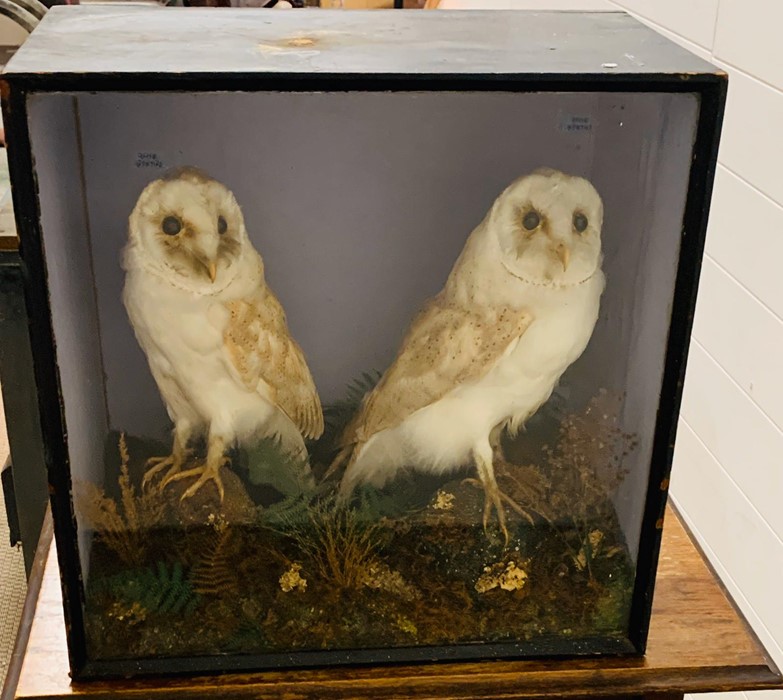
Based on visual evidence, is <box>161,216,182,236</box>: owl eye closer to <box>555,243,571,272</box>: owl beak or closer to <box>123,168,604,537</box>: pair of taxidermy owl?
<box>123,168,604,537</box>: pair of taxidermy owl

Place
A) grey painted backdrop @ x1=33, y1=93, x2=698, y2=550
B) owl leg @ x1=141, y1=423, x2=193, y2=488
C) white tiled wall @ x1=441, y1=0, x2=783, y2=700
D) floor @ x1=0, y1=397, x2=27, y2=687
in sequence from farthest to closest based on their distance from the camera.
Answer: floor @ x1=0, y1=397, x2=27, y2=687 → white tiled wall @ x1=441, y1=0, x2=783, y2=700 → owl leg @ x1=141, y1=423, x2=193, y2=488 → grey painted backdrop @ x1=33, y1=93, x2=698, y2=550

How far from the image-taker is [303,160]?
639 millimetres

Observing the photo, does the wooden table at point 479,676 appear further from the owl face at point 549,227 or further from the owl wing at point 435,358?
the owl face at point 549,227

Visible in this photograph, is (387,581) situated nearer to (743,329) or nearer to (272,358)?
(272,358)

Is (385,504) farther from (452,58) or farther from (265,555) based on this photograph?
(452,58)

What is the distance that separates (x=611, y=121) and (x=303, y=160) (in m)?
0.21

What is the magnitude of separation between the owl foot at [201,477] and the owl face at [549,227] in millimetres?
269

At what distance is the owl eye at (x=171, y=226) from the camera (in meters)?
0.65

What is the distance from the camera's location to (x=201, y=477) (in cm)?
73

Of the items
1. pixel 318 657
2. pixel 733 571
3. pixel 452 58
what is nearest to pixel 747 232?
pixel 733 571

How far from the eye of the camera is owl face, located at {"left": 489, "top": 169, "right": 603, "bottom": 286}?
662mm

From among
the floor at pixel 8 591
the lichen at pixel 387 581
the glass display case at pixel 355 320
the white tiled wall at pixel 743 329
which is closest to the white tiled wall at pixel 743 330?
the white tiled wall at pixel 743 329

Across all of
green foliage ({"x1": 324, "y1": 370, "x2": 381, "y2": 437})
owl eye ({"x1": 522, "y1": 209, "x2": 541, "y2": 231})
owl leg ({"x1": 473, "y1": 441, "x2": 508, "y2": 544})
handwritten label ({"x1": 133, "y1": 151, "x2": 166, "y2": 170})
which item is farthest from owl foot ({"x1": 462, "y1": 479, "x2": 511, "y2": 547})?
handwritten label ({"x1": 133, "y1": 151, "x2": 166, "y2": 170})

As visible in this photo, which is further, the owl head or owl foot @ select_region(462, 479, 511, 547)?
owl foot @ select_region(462, 479, 511, 547)
